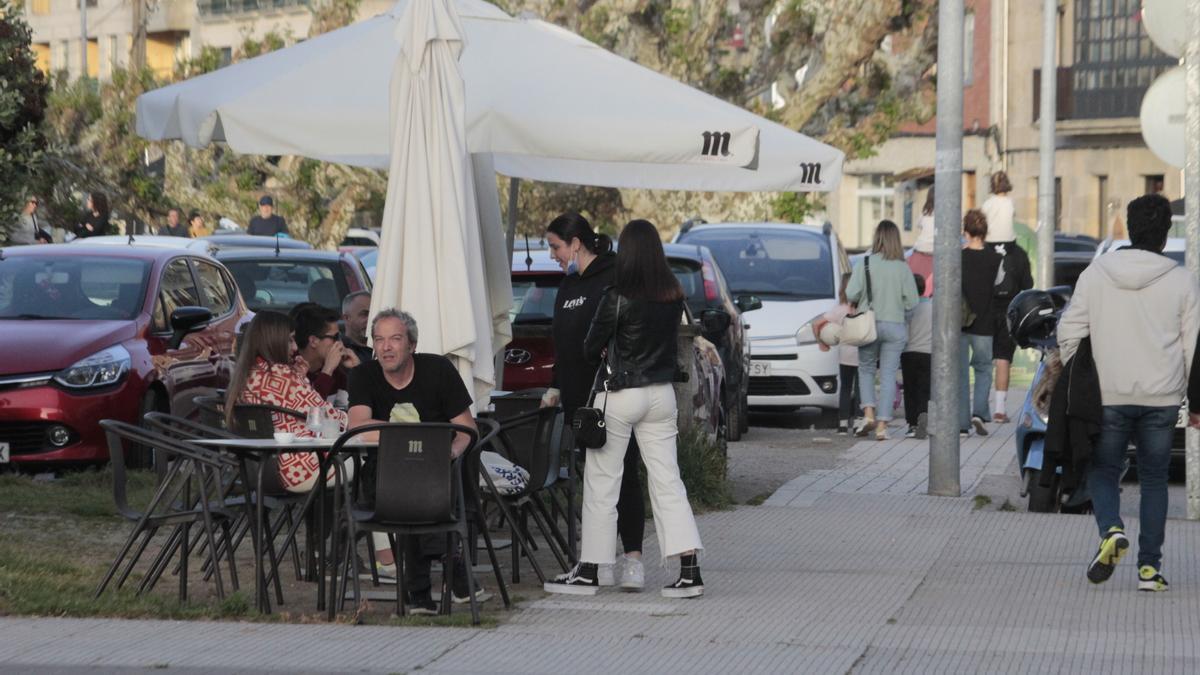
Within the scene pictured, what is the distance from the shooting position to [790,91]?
3631 cm

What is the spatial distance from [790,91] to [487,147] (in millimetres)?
26388

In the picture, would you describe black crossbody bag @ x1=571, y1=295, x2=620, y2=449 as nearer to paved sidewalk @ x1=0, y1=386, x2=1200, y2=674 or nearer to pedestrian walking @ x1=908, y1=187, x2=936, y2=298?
paved sidewalk @ x1=0, y1=386, x2=1200, y2=674

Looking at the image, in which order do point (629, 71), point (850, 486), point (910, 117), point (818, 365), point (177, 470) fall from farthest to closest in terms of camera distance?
point (910, 117) → point (818, 365) → point (850, 486) → point (629, 71) → point (177, 470)

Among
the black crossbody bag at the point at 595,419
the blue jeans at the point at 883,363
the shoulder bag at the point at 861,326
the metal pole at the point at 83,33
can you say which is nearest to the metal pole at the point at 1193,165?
the black crossbody bag at the point at 595,419

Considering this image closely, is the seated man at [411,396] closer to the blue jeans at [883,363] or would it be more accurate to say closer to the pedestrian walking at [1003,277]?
the blue jeans at [883,363]

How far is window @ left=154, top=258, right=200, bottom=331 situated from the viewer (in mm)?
14047

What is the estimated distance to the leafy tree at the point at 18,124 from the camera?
1234 centimetres

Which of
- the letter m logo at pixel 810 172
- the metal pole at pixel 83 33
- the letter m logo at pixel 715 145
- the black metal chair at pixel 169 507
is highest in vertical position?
the metal pole at pixel 83 33

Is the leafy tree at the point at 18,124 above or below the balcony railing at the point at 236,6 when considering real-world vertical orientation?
below

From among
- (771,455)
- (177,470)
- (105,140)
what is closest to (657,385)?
(177,470)

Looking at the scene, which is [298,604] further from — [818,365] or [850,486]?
[818,365]

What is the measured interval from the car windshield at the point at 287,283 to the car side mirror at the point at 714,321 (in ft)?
9.28

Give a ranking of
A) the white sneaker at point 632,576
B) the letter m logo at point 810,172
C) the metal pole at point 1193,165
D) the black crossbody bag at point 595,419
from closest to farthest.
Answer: the black crossbody bag at point 595,419 → the white sneaker at point 632,576 → the letter m logo at point 810,172 → the metal pole at point 1193,165

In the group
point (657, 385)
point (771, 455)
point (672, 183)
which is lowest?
point (771, 455)
